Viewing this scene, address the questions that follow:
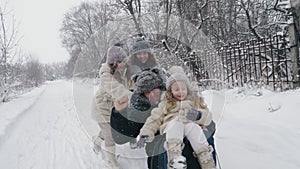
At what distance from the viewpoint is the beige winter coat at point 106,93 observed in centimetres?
280

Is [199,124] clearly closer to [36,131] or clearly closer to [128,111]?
[128,111]

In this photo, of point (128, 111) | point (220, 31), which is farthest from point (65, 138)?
point (220, 31)

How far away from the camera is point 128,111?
2.74 metres

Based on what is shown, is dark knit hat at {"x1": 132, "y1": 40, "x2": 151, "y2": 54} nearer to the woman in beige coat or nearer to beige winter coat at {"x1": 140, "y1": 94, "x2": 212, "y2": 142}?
the woman in beige coat

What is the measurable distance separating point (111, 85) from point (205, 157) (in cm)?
125

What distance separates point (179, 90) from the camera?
229 centimetres

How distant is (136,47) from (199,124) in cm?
113

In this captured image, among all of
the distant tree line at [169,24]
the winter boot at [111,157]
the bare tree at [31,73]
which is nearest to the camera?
the winter boot at [111,157]

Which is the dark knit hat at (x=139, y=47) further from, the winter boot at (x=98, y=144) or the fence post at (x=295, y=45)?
the fence post at (x=295, y=45)

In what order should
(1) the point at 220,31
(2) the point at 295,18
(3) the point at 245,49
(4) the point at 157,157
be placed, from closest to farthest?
(4) the point at 157,157 < (2) the point at 295,18 < (3) the point at 245,49 < (1) the point at 220,31

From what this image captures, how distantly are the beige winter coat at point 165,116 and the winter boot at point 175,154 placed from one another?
0.59 feet

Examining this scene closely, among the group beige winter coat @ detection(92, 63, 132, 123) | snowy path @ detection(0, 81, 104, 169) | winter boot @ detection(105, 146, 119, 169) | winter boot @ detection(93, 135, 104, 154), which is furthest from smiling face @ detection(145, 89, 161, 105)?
winter boot @ detection(93, 135, 104, 154)

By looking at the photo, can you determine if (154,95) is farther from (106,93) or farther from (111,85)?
(106,93)

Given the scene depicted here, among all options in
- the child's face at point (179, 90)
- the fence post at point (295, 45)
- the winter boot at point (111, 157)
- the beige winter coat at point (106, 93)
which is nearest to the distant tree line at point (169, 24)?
the fence post at point (295, 45)
